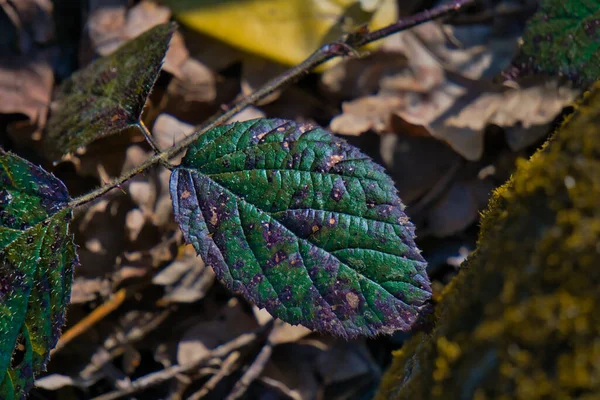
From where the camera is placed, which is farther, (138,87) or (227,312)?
(227,312)

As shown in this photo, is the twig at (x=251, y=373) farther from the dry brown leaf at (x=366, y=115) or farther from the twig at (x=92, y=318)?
the dry brown leaf at (x=366, y=115)

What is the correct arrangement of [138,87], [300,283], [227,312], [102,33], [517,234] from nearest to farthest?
[517,234], [300,283], [138,87], [227,312], [102,33]

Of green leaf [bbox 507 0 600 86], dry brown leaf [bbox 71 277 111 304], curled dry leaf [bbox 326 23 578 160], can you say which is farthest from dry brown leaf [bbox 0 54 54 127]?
green leaf [bbox 507 0 600 86]

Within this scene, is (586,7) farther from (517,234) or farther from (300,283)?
(300,283)

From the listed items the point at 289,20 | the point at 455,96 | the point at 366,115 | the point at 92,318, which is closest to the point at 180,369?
the point at 92,318

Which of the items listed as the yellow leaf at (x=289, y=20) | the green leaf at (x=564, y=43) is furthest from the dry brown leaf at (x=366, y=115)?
the green leaf at (x=564, y=43)

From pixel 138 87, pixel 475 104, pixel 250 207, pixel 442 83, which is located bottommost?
pixel 250 207

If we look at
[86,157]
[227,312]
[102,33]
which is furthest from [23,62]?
[227,312]

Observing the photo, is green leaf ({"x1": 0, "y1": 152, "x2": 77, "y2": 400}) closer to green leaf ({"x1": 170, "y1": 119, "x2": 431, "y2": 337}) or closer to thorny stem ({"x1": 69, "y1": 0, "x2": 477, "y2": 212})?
green leaf ({"x1": 170, "y1": 119, "x2": 431, "y2": 337})

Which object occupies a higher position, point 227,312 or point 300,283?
point 227,312
